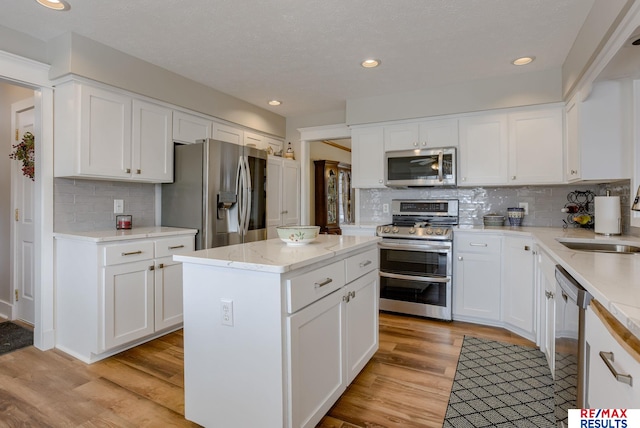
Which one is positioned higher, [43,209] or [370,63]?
[370,63]

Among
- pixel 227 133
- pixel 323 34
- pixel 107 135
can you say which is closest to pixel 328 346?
pixel 323 34

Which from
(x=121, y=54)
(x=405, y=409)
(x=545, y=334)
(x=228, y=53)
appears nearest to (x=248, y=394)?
(x=405, y=409)

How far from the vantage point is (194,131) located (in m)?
3.69

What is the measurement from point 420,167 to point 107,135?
3.03m

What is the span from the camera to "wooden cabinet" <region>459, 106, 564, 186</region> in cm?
332

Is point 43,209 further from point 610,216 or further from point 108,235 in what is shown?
point 610,216

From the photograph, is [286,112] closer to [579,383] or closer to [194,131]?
[194,131]

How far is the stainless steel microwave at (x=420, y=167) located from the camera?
12.1 ft

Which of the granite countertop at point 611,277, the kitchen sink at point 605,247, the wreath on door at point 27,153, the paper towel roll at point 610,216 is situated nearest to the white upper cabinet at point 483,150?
the paper towel roll at point 610,216

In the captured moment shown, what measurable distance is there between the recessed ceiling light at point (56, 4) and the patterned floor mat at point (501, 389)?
3400mm

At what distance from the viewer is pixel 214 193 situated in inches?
129

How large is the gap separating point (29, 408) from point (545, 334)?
10.9ft

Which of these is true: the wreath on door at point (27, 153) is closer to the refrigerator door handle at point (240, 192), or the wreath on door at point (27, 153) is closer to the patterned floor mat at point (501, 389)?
the refrigerator door handle at point (240, 192)

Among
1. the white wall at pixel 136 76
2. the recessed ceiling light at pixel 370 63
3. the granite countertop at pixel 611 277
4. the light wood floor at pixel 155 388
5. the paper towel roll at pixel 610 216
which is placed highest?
the recessed ceiling light at pixel 370 63
